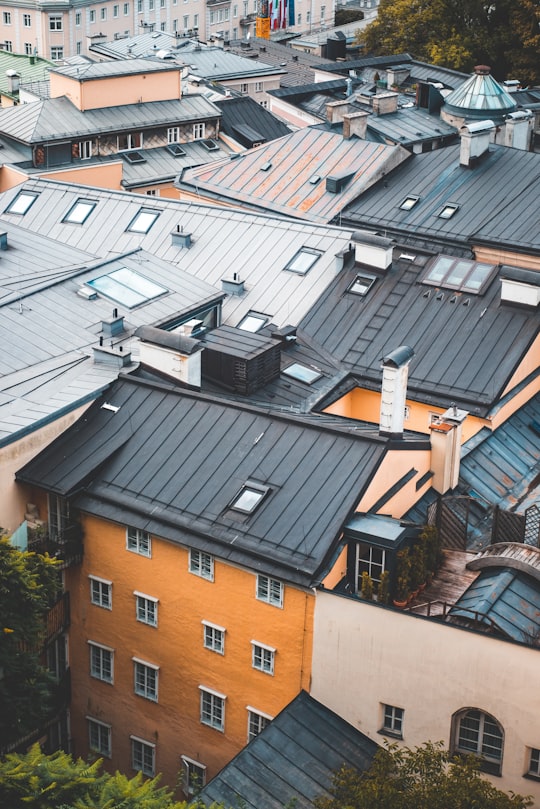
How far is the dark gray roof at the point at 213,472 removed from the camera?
43.9 meters

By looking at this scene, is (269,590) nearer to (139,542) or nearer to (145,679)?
(139,542)

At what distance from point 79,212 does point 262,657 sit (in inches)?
1348

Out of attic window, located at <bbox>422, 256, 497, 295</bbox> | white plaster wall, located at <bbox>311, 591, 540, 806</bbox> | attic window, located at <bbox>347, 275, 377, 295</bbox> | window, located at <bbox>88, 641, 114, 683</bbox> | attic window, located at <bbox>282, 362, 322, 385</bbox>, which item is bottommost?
window, located at <bbox>88, 641, 114, 683</bbox>

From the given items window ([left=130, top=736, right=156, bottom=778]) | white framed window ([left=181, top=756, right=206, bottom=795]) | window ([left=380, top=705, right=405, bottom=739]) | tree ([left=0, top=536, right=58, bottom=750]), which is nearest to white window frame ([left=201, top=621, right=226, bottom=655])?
white framed window ([left=181, top=756, right=206, bottom=795])

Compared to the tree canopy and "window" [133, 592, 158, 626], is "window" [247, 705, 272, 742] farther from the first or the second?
the tree canopy

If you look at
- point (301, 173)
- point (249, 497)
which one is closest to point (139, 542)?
point (249, 497)

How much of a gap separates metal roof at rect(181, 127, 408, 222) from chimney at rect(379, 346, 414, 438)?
30.1 m

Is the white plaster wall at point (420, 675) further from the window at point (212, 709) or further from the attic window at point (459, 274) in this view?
the attic window at point (459, 274)

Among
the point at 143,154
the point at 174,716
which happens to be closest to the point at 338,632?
the point at 174,716

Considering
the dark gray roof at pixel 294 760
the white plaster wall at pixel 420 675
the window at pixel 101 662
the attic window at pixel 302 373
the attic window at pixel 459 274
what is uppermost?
the attic window at pixel 459 274

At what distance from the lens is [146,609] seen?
1869 inches

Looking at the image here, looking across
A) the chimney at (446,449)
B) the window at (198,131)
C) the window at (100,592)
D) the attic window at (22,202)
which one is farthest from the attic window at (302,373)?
the window at (198,131)

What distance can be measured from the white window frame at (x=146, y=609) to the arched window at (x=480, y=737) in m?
11.7

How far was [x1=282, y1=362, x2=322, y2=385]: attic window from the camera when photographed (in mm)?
57938
